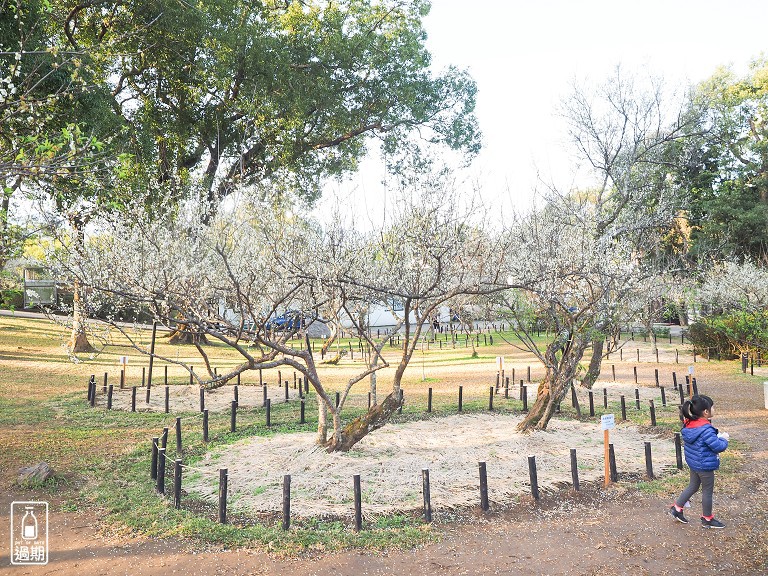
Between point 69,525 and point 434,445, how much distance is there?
5632 mm

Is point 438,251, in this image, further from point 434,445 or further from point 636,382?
point 636,382

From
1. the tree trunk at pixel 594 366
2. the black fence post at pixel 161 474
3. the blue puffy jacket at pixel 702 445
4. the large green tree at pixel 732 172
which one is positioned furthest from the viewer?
the large green tree at pixel 732 172

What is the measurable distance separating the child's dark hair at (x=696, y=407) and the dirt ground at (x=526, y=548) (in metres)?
1.28

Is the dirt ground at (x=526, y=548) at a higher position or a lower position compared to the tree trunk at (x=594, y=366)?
lower

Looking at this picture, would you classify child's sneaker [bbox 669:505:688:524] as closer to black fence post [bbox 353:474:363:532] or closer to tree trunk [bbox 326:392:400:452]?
black fence post [bbox 353:474:363:532]

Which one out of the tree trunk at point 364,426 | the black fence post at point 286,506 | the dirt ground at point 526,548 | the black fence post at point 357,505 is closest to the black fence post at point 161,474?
the dirt ground at point 526,548

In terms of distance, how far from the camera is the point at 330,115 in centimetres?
2027

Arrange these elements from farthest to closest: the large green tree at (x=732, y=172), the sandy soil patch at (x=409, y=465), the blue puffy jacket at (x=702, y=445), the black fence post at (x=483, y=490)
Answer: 1. the large green tree at (x=732, y=172)
2. the sandy soil patch at (x=409, y=465)
3. the black fence post at (x=483, y=490)
4. the blue puffy jacket at (x=702, y=445)

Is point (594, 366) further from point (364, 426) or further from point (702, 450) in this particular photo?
point (702, 450)

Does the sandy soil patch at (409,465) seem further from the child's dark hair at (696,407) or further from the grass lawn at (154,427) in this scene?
the child's dark hair at (696,407)

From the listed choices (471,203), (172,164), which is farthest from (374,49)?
(471,203)

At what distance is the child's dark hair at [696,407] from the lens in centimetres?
602

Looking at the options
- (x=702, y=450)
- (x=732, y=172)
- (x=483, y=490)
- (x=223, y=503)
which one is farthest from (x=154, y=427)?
(x=732, y=172)

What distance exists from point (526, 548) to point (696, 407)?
2.56 meters
